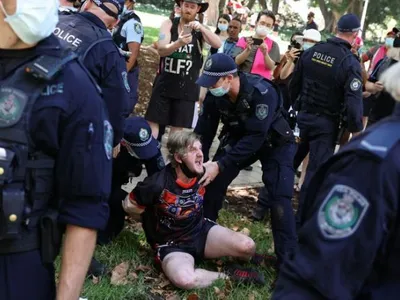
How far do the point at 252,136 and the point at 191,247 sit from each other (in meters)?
0.93

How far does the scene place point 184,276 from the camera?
3.86m

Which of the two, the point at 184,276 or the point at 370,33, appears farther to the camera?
the point at 370,33

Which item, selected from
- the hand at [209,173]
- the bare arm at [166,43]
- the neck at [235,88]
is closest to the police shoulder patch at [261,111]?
the neck at [235,88]

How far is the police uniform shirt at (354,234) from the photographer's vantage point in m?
1.31

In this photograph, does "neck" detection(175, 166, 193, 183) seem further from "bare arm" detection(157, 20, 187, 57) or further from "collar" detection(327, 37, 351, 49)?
"collar" detection(327, 37, 351, 49)

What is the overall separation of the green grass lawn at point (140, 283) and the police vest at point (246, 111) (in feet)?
3.35

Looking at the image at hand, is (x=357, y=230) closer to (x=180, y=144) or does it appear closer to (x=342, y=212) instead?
(x=342, y=212)

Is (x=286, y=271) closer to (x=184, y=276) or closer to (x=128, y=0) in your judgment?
(x=184, y=276)

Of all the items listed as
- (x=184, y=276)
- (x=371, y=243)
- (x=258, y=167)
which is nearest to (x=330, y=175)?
(x=371, y=243)

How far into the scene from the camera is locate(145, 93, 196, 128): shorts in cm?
595

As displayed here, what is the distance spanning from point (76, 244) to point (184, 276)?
231cm

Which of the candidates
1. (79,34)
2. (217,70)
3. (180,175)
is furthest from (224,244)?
(79,34)

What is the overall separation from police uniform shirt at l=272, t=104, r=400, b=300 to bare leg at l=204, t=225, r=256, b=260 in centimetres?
276

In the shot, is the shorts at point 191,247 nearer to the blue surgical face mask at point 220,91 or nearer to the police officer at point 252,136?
the police officer at point 252,136
